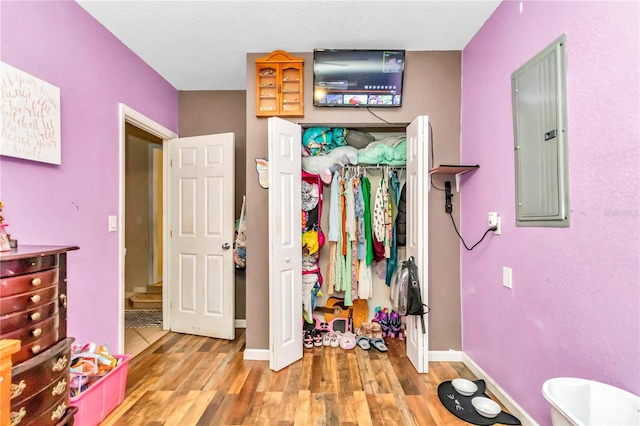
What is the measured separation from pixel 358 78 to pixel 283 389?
2.43 m

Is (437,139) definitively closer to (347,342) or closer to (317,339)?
(347,342)

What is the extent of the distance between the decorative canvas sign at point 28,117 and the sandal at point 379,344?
107 inches

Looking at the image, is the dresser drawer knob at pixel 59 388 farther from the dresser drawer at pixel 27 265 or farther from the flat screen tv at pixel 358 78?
the flat screen tv at pixel 358 78

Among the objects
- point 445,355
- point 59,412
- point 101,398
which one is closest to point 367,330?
point 445,355

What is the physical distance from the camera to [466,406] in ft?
6.05

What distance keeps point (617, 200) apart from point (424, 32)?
172cm

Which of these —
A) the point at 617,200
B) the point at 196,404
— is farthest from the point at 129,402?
the point at 617,200

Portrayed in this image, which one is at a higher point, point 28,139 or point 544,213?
point 28,139

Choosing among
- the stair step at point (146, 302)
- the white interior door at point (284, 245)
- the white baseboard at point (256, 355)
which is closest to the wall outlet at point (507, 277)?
the white interior door at point (284, 245)

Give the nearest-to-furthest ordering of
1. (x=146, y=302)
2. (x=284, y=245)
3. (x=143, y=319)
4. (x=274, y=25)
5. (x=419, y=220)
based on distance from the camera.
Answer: (x=274, y=25)
(x=419, y=220)
(x=284, y=245)
(x=143, y=319)
(x=146, y=302)

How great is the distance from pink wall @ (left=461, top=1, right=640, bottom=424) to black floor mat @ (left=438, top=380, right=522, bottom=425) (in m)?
0.13

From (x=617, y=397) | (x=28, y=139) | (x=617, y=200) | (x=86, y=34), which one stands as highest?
(x=86, y=34)

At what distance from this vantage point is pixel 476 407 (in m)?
1.77

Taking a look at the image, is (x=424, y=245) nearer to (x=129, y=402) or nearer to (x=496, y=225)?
(x=496, y=225)
